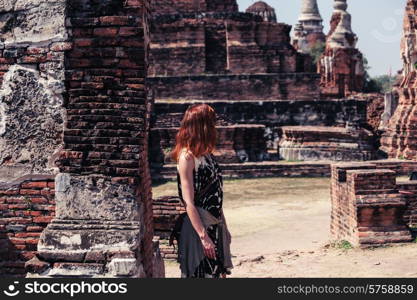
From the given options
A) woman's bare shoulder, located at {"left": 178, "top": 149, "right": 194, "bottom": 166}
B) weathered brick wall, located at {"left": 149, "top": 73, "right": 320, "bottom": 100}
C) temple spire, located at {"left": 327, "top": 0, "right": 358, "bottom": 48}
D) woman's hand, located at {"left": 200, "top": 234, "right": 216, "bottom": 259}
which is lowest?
woman's hand, located at {"left": 200, "top": 234, "right": 216, "bottom": 259}

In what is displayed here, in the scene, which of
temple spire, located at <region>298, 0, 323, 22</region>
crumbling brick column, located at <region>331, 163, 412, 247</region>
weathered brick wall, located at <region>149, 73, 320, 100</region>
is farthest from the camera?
temple spire, located at <region>298, 0, 323, 22</region>

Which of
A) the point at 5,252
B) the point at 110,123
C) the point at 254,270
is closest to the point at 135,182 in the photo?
the point at 110,123

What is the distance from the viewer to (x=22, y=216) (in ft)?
14.7

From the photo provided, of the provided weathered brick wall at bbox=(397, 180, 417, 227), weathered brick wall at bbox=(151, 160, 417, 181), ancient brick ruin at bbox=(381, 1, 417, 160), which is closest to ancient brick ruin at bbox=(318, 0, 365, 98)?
ancient brick ruin at bbox=(381, 1, 417, 160)

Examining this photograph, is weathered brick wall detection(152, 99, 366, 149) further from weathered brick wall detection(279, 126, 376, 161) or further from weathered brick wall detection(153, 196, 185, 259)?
weathered brick wall detection(153, 196, 185, 259)

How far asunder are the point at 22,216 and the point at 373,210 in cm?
425

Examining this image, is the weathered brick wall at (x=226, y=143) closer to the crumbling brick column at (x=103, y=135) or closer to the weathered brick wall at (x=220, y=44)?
the weathered brick wall at (x=220, y=44)

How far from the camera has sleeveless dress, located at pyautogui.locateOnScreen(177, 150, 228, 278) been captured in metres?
3.60

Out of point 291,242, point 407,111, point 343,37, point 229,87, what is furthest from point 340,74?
point 291,242

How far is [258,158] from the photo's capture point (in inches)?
619

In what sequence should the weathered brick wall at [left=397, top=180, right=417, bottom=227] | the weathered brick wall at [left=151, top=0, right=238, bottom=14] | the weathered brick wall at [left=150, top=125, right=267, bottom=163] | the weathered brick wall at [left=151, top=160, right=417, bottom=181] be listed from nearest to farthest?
the weathered brick wall at [left=397, top=180, right=417, bottom=227] < the weathered brick wall at [left=151, top=160, right=417, bottom=181] < the weathered brick wall at [left=150, top=125, right=267, bottom=163] < the weathered brick wall at [left=151, top=0, right=238, bottom=14]

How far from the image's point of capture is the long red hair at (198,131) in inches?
140

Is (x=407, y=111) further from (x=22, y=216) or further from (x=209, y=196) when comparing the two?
(x=209, y=196)

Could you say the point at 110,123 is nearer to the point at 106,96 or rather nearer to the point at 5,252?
the point at 106,96
